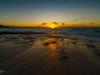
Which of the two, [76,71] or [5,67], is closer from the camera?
[76,71]

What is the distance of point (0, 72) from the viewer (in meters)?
5.47

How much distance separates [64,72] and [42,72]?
926mm

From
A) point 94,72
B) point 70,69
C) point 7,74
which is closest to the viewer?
point 7,74

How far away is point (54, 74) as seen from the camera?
541cm

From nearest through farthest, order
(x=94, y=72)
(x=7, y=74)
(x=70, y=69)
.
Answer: (x=7, y=74) < (x=94, y=72) < (x=70, y=69)

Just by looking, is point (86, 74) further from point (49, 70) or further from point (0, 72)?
point (0, 72)

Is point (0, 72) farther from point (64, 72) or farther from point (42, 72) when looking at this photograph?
point (64, 72)

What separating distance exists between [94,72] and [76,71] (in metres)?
Result: 0.74

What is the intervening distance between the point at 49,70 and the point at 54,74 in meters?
0.55

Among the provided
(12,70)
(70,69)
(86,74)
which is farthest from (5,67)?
(86,74)

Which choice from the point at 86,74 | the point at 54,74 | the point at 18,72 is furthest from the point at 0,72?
the point at 86,74

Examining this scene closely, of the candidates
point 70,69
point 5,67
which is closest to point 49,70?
point 70,69

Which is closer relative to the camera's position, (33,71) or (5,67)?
(33,71)

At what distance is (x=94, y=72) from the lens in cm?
566
